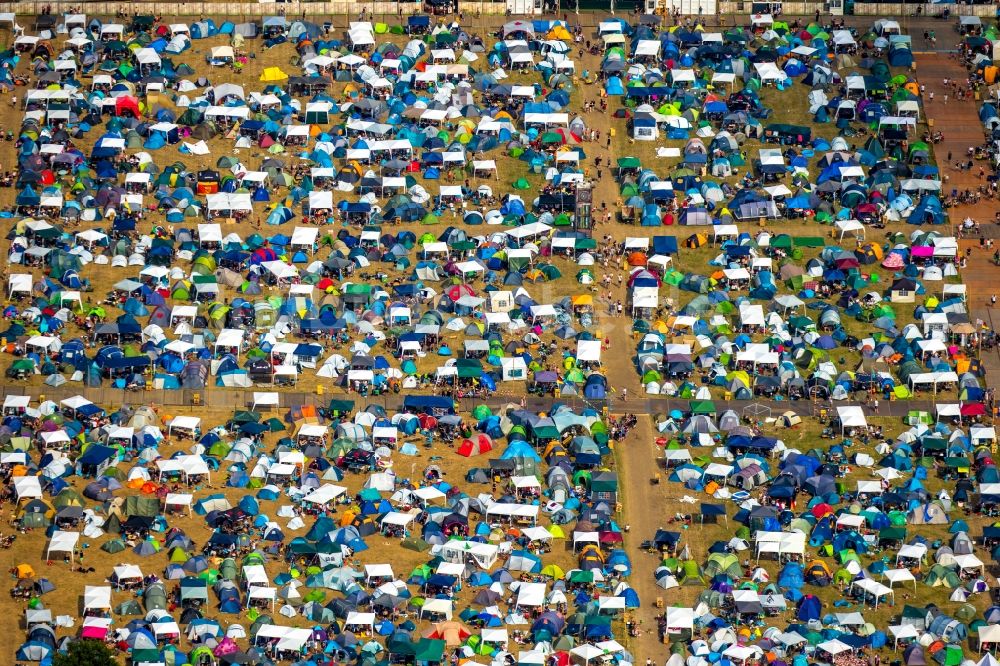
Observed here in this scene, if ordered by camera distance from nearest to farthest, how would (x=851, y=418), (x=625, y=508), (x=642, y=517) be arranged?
(x=642, y=517) → (x=625, y=508) → (x=851, y=418)

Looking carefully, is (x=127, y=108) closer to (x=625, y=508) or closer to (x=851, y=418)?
(x=625, y=508)

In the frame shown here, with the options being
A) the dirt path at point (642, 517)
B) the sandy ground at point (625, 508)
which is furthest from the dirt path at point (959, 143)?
the dirt path at point (642, 517)

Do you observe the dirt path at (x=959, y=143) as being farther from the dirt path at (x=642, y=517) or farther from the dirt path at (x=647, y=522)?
the dirt path at (x=642, y=517)

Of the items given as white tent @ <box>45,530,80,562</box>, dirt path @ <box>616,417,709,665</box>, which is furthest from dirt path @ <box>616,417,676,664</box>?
white tent @ <box>45,530,80,562</box>

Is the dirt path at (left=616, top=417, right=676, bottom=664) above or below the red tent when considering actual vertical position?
below

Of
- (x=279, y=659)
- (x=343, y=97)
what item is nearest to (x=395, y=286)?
(x=343, y=97)

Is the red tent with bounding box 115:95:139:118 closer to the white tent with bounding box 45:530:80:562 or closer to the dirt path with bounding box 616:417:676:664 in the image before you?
the white tent with bounding box 45:530:80:562

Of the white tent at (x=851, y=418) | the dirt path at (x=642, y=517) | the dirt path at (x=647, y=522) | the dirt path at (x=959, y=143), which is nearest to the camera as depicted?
the dirt path at (x=642, y=517)

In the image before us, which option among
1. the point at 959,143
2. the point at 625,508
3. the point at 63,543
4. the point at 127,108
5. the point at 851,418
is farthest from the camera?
the point at 127,108

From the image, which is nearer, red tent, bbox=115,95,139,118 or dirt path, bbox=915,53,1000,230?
dirt path, bbox=915,53,1000,230

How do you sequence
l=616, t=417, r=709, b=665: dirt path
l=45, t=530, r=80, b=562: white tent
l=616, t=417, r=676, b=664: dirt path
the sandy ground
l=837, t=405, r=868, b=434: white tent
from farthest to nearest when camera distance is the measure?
l=837, t=405, r=868, b=434: white tent < l=45, t=530, r=80, b=562: white tent < the sandy ground < l=616, t=417, r=709, b=665: dirt path < l=616, t=417, r=676, b=664: dirt path

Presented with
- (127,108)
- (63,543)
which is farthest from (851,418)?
(127,108)
